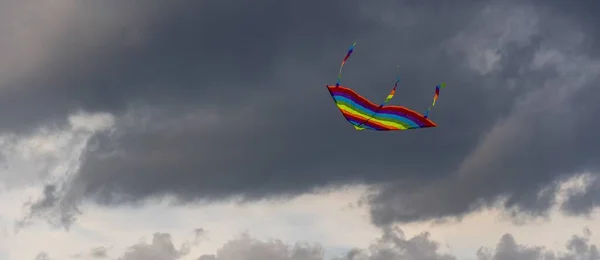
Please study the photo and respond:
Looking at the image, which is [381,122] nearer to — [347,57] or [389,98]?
[389,98]

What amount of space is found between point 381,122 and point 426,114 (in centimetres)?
741

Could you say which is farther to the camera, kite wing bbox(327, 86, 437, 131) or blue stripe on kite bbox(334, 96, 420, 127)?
blue stripe on kite bbox(334, 96, 420, 127)

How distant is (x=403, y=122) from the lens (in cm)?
9444

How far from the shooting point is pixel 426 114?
89.7 m

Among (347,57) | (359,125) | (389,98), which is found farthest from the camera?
(359,125)

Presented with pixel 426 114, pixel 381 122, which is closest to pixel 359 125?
pixel 381 122

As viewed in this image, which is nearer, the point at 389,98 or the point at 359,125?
the point at 389,98

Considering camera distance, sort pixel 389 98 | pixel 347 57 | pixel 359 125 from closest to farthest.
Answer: pixel 347 57
pixel 389 98
pixel 359 125

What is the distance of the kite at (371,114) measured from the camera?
301ft

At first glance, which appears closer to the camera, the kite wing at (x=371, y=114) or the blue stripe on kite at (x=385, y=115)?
the kite wing at (x=371, y=114)

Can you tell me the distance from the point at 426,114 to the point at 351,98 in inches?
390

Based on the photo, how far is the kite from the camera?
3615 inches

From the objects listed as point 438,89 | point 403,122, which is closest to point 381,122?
point 403,122

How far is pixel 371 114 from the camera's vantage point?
94.3 meters
